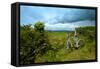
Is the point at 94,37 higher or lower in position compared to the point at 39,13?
lower

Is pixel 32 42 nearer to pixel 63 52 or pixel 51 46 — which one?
pixel 51 46

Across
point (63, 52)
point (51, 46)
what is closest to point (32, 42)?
point (51, 46)

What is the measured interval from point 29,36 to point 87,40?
856mm

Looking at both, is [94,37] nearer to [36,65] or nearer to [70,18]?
[70,18]

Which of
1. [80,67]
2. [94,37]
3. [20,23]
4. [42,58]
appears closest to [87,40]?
[94,37]

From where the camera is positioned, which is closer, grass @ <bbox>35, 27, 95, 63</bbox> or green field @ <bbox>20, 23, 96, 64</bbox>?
green field @ <bbox>20, 23, 96, 64</bbox>

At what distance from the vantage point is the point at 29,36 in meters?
3.05

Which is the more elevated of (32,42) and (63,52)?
(32,42)

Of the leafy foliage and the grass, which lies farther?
the grass

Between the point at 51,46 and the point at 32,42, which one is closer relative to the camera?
the point at 32,42

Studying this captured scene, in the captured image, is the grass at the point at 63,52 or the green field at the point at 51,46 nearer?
the green field at the point at 51,46

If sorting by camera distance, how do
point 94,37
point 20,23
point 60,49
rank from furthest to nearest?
point 94,37, point 60,49, point 20,23

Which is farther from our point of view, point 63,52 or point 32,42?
point 63,52
